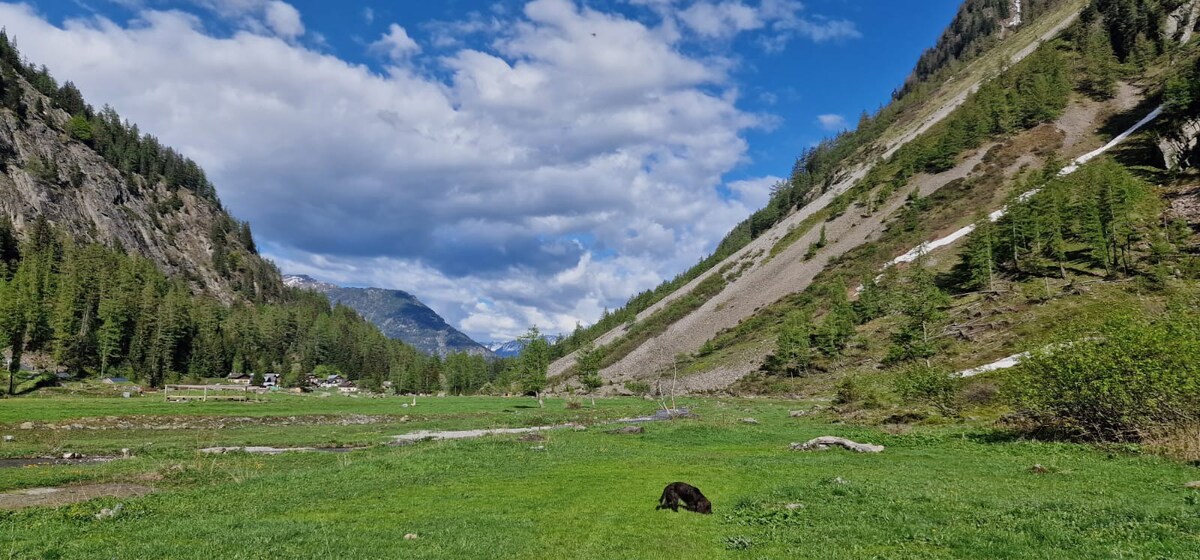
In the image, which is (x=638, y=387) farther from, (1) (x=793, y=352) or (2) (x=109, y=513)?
(2) (x=109, y=513)

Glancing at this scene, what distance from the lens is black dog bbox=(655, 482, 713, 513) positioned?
17344 mm

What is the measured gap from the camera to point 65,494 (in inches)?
924

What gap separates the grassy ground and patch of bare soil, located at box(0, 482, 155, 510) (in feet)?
5.01

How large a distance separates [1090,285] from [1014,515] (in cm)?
8771

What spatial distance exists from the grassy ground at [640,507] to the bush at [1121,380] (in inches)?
103

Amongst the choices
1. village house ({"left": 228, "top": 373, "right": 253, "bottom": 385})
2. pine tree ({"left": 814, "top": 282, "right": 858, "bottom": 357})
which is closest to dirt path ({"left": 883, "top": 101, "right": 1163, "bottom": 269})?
pine tree ({"left": 814, "top": 282, "right": 858, "bottom": 357})

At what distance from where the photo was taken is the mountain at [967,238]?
87250 mm

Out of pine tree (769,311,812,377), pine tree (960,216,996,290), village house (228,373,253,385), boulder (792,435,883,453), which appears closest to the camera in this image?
boulder (792,435,883,453)

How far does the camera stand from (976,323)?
84.2 metres

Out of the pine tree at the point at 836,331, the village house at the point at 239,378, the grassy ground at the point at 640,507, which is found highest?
the pine tree at the point at 836,331

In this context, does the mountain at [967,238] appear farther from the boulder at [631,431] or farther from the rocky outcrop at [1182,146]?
the boulder at [631,431]

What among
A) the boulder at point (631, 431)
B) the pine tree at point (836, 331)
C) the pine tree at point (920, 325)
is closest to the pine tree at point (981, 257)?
the pine tree at point (920, 325)

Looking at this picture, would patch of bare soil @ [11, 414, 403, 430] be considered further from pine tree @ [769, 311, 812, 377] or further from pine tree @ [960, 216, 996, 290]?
pine tree @ [960, 216, 996, 290]

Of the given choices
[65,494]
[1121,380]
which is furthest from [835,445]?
[65,494]
